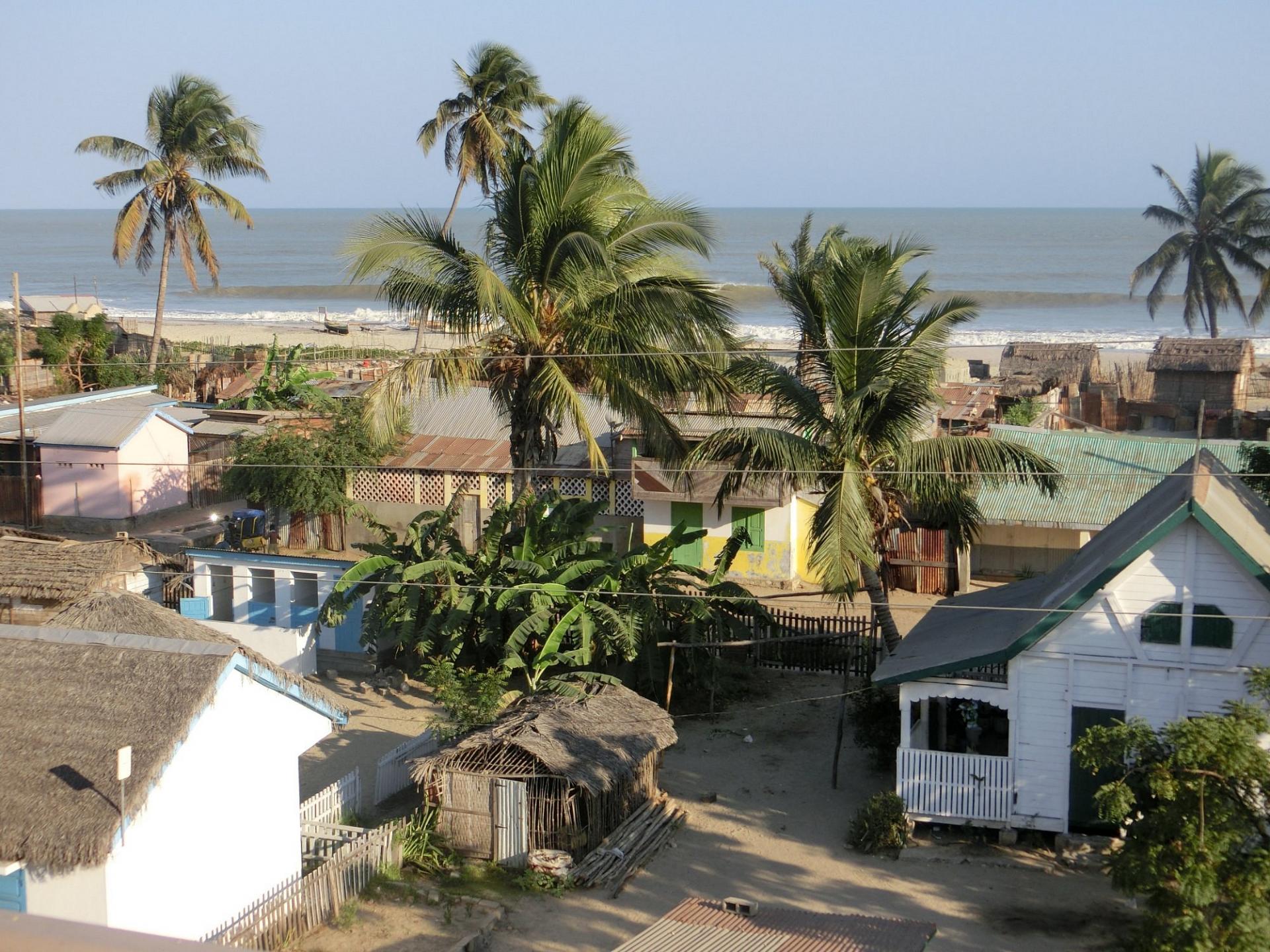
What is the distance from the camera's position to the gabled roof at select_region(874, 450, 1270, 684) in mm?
14328

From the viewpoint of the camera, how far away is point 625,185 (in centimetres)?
2025

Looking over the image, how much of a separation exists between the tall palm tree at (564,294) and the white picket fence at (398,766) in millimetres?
4745

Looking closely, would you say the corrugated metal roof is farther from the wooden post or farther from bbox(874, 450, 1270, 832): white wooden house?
the wooden post

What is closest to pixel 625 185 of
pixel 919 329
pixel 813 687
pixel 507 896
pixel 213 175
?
pixel 919 329

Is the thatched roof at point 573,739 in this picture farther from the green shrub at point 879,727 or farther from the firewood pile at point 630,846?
the green shrub at point 879,727

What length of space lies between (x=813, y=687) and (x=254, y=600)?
32.8 ft

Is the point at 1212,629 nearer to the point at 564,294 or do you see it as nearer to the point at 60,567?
the point at 564,294

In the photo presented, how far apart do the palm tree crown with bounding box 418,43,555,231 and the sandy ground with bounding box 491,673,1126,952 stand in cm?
2750

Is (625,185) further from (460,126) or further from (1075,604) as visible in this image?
(460,126)

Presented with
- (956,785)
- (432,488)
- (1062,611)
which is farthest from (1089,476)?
(432,488)

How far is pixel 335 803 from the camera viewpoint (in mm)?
15633

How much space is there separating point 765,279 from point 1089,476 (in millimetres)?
80516

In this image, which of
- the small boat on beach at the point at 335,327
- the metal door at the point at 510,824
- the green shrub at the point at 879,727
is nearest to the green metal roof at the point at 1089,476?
the green shrub at the point at 879,727

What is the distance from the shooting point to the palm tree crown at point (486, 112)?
135ft
